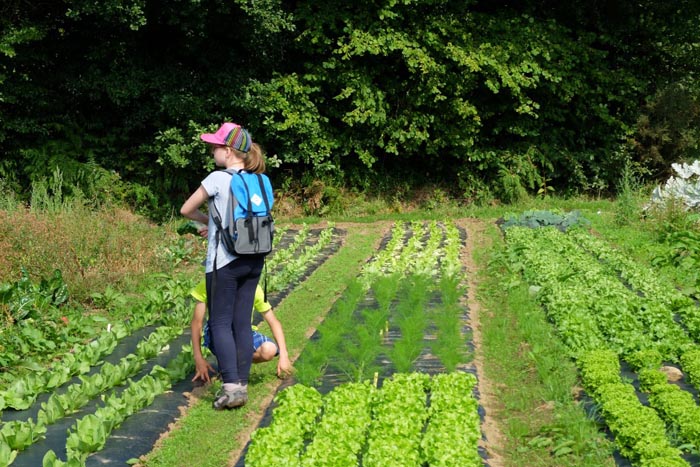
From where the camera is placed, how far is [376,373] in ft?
19.8

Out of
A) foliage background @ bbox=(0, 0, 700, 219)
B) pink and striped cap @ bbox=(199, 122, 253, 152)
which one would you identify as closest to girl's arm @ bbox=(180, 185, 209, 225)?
pink and striped cap @ bbox=(199, 122, 253, 152)

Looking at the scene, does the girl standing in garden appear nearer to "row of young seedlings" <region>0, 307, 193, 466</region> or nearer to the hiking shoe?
the hiking shoe

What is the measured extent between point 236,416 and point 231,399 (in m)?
0.12

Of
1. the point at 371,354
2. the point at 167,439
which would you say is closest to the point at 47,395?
the point at 167,439

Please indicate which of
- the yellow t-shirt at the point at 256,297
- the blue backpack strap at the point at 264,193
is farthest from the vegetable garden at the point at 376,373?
the blue backpack strap at the point at 264,193

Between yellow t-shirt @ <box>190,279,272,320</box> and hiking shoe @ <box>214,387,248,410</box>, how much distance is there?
62 cm

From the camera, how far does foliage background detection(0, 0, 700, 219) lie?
15.8 m

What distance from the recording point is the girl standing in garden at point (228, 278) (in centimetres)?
550

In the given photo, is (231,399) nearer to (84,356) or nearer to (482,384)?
(84,356)

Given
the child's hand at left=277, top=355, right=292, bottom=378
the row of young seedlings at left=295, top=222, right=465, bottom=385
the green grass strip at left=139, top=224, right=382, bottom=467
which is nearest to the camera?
the green grass strip at left=139, top=224, right=382, bottom=467

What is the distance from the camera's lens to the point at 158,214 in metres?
16.5

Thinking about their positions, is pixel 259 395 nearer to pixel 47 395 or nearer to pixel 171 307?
pixel 47 395

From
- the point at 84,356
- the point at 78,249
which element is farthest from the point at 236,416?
the point at 78,249

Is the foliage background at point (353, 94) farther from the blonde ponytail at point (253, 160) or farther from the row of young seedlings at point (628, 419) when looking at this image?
the row of young seedlings at point (628, 419)
